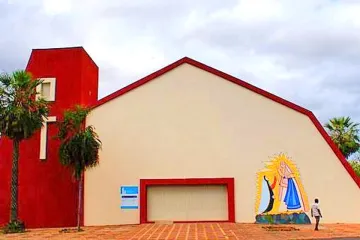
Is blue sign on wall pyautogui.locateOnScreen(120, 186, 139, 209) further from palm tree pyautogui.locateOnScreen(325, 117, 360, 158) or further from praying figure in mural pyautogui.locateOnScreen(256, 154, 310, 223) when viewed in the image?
palm tree pyautogui.locateOnScreen(325, 117, 360, 158)

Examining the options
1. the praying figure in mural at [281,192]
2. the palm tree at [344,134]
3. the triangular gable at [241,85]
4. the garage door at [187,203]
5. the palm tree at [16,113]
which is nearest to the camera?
the palm tree at [16,113]

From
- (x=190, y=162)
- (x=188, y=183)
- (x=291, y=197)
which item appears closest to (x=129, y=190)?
(x=188, y=183)

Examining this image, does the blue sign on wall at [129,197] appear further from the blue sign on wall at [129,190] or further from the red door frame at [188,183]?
the red door frame at [188,183]

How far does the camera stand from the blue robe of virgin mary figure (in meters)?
26.8

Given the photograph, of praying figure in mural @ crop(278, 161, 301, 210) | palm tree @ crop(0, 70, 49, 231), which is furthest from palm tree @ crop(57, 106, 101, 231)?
praying figure in mural @ crop(278, 161, 301, 210)

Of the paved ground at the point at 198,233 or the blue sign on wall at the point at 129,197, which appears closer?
the paved ground at the point at 198,233

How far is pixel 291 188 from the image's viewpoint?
26922 millimetres

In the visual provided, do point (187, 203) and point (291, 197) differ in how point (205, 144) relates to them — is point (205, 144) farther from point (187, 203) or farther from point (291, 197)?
point (291, 197)

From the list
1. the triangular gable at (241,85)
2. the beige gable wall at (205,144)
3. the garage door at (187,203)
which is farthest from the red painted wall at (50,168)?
the garage door at (187,203)

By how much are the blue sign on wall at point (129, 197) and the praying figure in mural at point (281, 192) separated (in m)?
6.72

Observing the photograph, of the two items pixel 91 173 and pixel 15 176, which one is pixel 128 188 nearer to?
pixel 91 173

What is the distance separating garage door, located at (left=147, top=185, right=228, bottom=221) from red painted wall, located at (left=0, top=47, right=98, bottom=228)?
455 cm

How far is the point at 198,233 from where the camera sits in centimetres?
2117

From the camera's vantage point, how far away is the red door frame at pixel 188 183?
88.1ft
